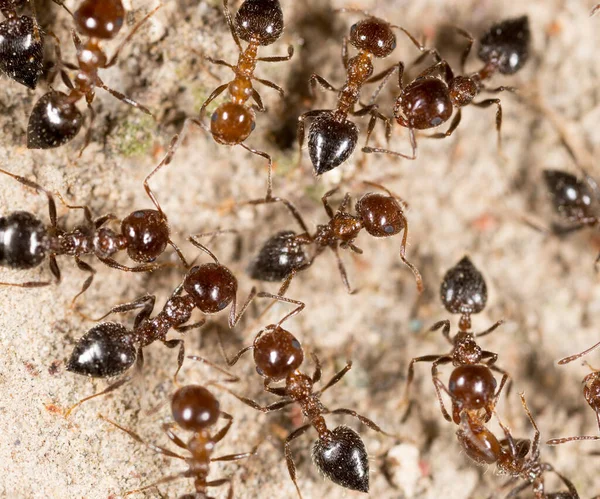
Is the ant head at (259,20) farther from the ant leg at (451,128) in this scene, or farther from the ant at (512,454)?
the ant at (512,454)

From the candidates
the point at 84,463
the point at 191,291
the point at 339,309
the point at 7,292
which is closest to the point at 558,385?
the point at 339,309

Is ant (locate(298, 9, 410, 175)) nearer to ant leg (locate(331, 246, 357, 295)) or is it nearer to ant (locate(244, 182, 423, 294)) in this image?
ant (locate(244, 182, 423, 294))

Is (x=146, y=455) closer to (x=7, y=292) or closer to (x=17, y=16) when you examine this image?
(x=7, y=292)

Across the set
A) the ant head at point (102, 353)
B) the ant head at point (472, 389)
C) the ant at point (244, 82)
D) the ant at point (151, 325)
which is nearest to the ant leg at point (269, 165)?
the ant at point (244, 82)

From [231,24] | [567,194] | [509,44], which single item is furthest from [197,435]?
[509,44]

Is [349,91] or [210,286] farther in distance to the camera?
[349,91]

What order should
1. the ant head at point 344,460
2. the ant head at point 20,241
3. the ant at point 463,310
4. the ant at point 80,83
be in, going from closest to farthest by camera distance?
the ant head at point 20,241 < the ant at point 80,83 < the ant head at point 344,460 < the ant at point 463,310

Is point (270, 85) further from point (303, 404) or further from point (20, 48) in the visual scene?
point (303, 404)
